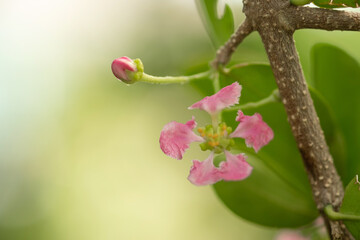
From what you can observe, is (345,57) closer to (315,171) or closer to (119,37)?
(315,171)

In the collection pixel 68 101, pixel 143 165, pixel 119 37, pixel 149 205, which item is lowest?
pixel 149 205

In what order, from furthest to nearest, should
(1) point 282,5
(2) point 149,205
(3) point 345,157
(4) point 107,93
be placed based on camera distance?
(2) point 149,205 < (4) point 107,93 < (3) point 345,157 < (1) point 282,5

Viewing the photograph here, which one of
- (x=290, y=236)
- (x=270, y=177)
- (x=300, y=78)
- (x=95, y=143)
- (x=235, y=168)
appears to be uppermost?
(x=300, y=78)

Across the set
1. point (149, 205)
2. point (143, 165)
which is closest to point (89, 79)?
point (143, 165)

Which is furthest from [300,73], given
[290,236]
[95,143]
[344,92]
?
[95,143]

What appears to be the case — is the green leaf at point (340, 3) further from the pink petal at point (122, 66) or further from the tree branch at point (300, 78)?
the pink petal at point (122, 66)

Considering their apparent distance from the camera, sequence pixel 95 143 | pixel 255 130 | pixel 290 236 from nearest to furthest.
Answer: pixel 255 130, pixel 290 236, pixel 95 143

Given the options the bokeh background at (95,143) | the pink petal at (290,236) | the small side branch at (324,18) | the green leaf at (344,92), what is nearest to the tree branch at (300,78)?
the small side branch at (324,18)

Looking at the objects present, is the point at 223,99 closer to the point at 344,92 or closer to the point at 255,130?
the point at 255,130
